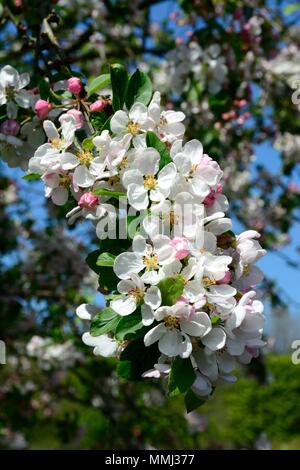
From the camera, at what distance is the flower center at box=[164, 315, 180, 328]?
102 cm

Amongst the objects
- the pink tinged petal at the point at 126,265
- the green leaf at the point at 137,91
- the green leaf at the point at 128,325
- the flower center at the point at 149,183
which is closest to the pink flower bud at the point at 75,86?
the green leaf at the point at 137,91

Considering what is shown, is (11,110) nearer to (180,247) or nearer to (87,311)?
(87,311)

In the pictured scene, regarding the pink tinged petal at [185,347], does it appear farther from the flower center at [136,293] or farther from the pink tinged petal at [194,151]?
the pink tinged petal at [194,151]

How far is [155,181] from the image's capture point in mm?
1126

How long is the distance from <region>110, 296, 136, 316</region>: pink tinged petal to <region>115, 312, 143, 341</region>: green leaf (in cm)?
2

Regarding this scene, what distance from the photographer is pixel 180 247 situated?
3.38ft

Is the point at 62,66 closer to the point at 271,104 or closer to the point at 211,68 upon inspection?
the point at 211,68

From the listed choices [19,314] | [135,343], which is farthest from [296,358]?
[19,314]

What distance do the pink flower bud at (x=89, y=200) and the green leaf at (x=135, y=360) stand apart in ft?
0.99

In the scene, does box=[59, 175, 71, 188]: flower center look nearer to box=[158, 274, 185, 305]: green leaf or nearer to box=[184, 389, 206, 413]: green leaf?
box=[158, 274, 185, 305]: green leaf

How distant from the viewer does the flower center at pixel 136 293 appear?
1.05 m

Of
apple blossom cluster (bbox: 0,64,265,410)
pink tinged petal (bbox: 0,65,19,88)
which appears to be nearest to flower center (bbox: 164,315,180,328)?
apple blossom cluster (bbox: 0,64,265,410)

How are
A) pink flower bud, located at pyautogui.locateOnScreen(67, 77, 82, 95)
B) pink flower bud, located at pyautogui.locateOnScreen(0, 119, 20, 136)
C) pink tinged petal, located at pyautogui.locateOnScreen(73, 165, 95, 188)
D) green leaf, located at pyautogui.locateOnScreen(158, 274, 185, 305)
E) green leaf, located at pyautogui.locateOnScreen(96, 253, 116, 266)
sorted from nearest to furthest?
green leaf, located at pyautogui.locateOnScreen(158, 274, 185, 305) → green leaf, located at pyautogui.locateOnScreen(96, 253, 116, 266) → pink tinged petal, located at pyautogui.locateOnScreen(73, 165, 95, 188) → pink flower bud, located at pyautogui.locateOnScreen(67, 77, 82, 95) → pink flower bud, located at pyautogui.locateOnScreen(0, 119, 20, 136)

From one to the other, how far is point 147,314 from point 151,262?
0.32 ft
